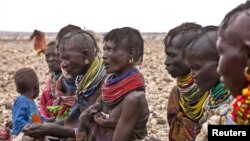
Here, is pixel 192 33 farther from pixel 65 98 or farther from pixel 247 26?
pixel 247 26

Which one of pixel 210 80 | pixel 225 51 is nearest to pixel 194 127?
pixel 210 80

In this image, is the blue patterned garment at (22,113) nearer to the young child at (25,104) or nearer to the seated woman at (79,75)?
the young child at (25,104)

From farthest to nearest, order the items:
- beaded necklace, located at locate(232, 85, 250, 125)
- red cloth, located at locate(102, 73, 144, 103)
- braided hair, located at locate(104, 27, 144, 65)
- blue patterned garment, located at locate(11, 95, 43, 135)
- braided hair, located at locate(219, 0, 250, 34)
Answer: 1. blue patterned garment, located at locate(11, 95, 43, 135)
2. braided hair, located at locate(104, 27, 144, 65)
3. red cloth, located at locate(102, 73, 144, 103)
4. braided hair, located at locate(219, 0, 250, 34)
5. beaded necklace, located at locate(232, 85, 250, 125)

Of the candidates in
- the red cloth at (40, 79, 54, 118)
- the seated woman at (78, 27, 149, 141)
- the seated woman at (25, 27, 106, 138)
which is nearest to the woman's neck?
the seated woman at (78, 27, 149, 141)

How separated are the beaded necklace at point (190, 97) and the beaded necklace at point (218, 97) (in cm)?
52

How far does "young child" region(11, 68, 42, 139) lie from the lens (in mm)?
5723

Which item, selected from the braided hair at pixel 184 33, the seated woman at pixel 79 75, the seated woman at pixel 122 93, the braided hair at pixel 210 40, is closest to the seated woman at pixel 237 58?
the braided hair at pixel 210 40

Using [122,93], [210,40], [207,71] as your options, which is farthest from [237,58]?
[122,93]

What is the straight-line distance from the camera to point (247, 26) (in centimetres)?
242

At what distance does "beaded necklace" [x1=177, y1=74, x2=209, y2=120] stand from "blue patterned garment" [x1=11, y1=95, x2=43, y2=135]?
6.79 feet

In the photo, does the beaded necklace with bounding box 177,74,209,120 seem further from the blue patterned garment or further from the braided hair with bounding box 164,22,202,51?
the blue patterned garment

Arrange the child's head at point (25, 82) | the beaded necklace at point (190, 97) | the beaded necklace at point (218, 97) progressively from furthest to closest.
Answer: the child's head at point (25, 82) → the beaded necklace at point (190, 97) → the beaded necklace at point (218, 97)

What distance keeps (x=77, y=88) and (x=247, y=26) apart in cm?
261

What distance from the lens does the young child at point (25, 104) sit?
5.72 meters
